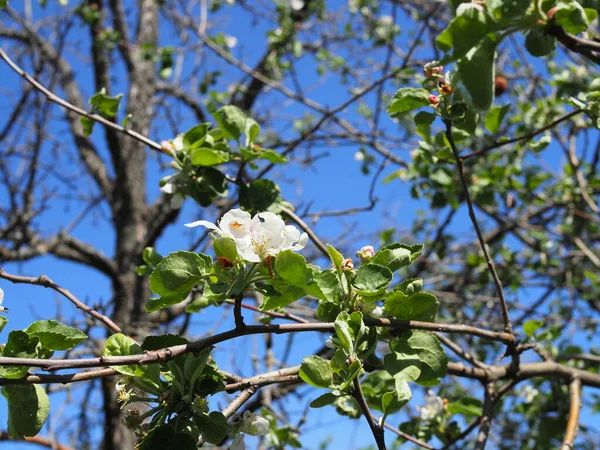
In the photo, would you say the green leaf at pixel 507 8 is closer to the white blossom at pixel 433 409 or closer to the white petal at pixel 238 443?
the white petal at pixel 238 443

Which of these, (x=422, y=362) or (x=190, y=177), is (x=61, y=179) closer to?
(x=190, y=177)

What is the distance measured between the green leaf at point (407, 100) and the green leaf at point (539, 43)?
0.91 feet

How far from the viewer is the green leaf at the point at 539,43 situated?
0.88 meters

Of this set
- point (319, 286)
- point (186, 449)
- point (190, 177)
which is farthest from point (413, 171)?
point (186, 449)

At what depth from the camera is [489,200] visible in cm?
258

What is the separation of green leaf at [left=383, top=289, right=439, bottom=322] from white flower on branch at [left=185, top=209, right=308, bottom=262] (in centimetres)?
23

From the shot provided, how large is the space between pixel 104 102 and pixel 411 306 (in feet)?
3.27

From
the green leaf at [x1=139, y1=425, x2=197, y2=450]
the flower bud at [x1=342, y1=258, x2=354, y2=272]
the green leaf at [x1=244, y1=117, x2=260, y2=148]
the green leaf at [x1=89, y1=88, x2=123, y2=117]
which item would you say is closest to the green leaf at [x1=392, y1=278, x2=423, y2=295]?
the flower bud at [x1=342, y1=258, x2=354, y2=272]

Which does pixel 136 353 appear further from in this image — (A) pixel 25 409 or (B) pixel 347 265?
(B) pixel 347 265

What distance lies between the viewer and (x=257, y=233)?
Answer: 915 millimetres

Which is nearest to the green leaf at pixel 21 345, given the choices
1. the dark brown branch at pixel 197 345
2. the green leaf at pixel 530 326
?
the dark brown branch at pixel 197 345

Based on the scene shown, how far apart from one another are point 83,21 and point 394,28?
265 cm

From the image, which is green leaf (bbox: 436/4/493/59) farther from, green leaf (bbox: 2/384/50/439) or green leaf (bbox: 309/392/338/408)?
green leaf (bbox: 2/384/50/439)

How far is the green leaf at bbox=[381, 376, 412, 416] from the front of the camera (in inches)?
38.2
